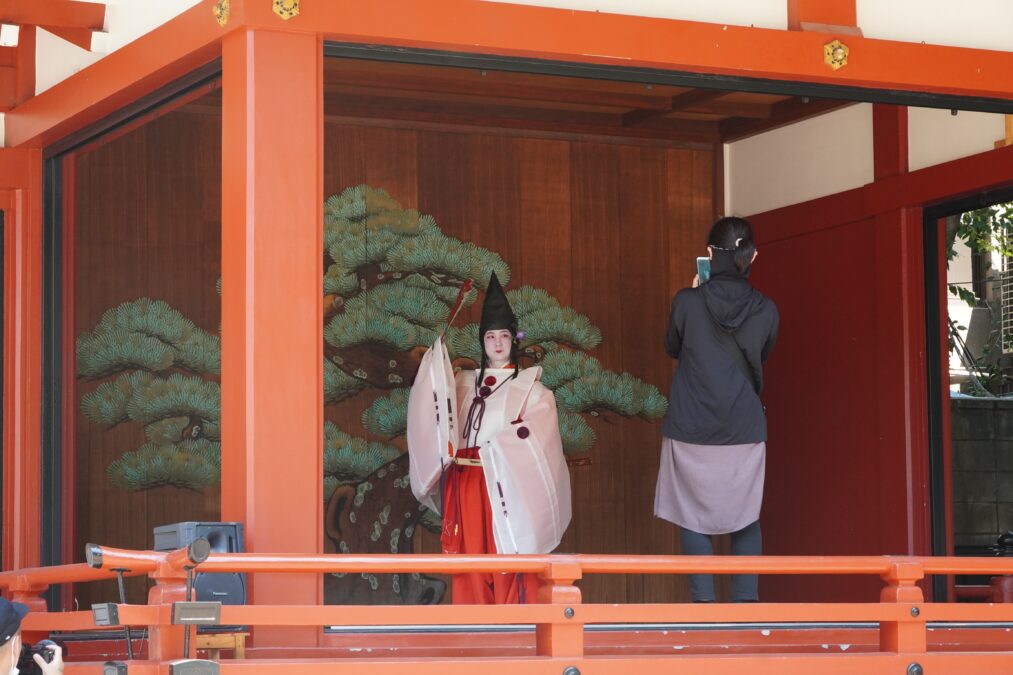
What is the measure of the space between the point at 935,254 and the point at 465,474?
2543 mm

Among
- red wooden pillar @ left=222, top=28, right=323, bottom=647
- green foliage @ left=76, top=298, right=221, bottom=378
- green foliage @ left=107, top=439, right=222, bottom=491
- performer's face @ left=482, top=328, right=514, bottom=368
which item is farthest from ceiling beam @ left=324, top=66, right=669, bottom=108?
red wooden pillar @ left=222, top=28, right=323, bottom=647

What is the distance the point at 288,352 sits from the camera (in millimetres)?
4984

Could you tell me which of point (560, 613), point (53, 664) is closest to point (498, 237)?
point (560, 613)

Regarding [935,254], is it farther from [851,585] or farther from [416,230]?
[416,230]

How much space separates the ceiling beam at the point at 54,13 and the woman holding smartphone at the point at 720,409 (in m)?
2.53

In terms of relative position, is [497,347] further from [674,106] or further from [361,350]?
[674,106]

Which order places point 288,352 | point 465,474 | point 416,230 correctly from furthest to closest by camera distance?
1. point 416,230
2. point 465,474
3. point 288,352

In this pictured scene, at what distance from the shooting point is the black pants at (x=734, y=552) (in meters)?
5.65

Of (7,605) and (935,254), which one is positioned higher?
(935,254)

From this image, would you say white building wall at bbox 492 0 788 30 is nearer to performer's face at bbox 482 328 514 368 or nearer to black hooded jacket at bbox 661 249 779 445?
black hooded jacket at bbox 661 249 779 445

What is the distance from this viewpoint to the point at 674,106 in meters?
A: 8.08

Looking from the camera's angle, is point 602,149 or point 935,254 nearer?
point 935,254

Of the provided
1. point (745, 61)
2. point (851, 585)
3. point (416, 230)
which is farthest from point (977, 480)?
point (745, 61)

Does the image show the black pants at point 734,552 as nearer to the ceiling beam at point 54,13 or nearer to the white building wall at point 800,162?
the white building wall at point 800,162
